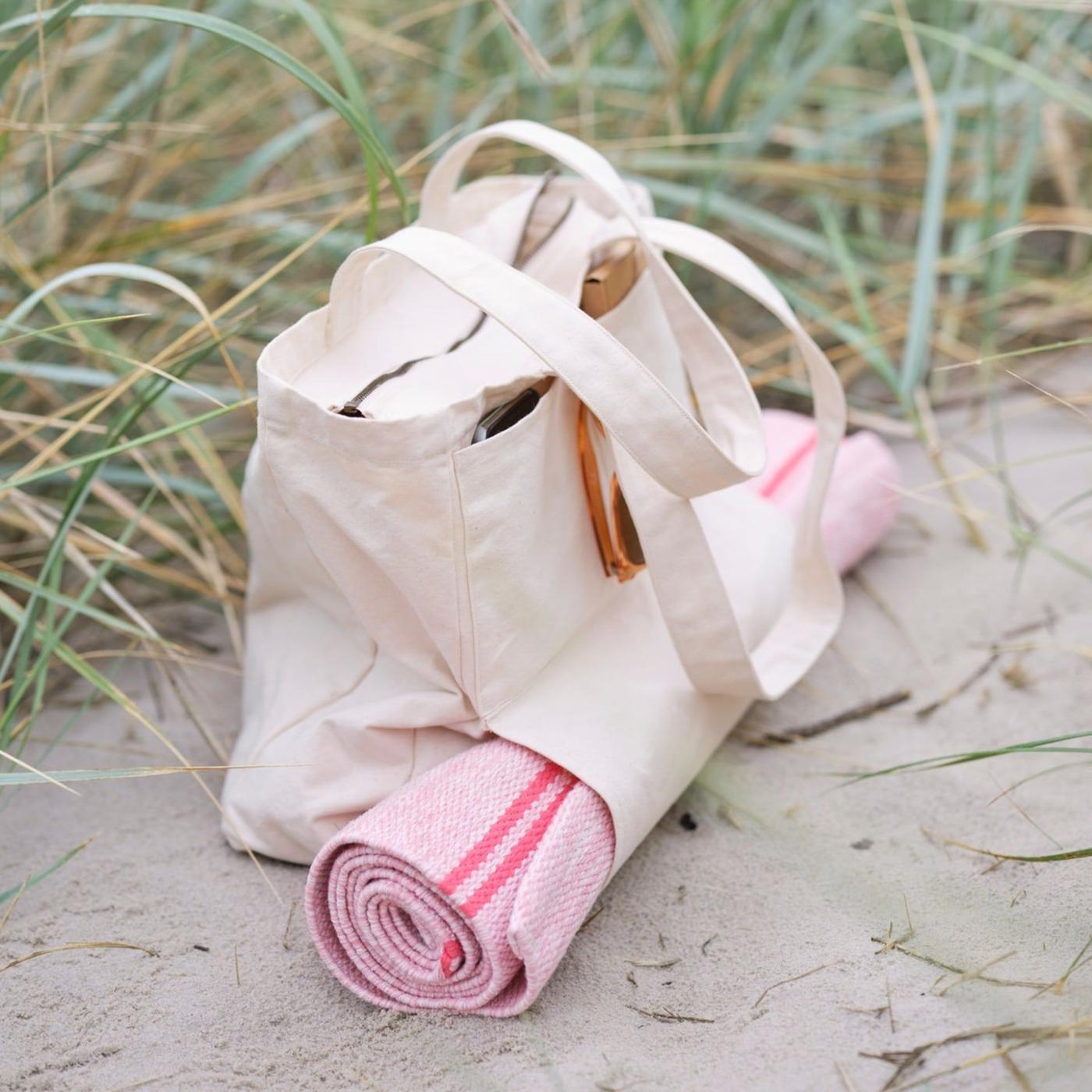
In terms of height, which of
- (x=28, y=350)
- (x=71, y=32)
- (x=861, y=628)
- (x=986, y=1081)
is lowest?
(x=861, y=628)

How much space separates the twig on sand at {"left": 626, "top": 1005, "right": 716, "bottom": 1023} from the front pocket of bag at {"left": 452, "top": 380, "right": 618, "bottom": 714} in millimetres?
200

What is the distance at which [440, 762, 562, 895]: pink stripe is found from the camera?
0.69 metres

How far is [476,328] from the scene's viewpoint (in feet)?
2.80

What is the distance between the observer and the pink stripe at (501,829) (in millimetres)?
692

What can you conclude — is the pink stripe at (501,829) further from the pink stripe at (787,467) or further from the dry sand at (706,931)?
the pink stripe at (787,467)

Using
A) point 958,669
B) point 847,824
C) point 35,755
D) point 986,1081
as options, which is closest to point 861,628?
point 958,669

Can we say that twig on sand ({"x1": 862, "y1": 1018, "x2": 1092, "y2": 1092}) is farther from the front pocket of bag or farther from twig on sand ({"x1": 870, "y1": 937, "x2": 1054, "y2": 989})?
the front pocket of bag

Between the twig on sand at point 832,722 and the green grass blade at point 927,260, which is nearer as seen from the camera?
the twig on sand at point 832,722

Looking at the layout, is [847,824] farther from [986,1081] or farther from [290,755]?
[290,755]

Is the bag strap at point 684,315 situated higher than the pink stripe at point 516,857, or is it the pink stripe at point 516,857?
the bag strap at point 684,315

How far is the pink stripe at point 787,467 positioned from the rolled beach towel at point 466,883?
41cm

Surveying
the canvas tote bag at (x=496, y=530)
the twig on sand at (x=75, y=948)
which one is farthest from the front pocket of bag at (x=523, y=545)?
the twig on sand at (x=75, y=948)

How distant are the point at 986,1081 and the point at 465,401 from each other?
45 cm

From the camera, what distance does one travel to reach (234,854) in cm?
86
